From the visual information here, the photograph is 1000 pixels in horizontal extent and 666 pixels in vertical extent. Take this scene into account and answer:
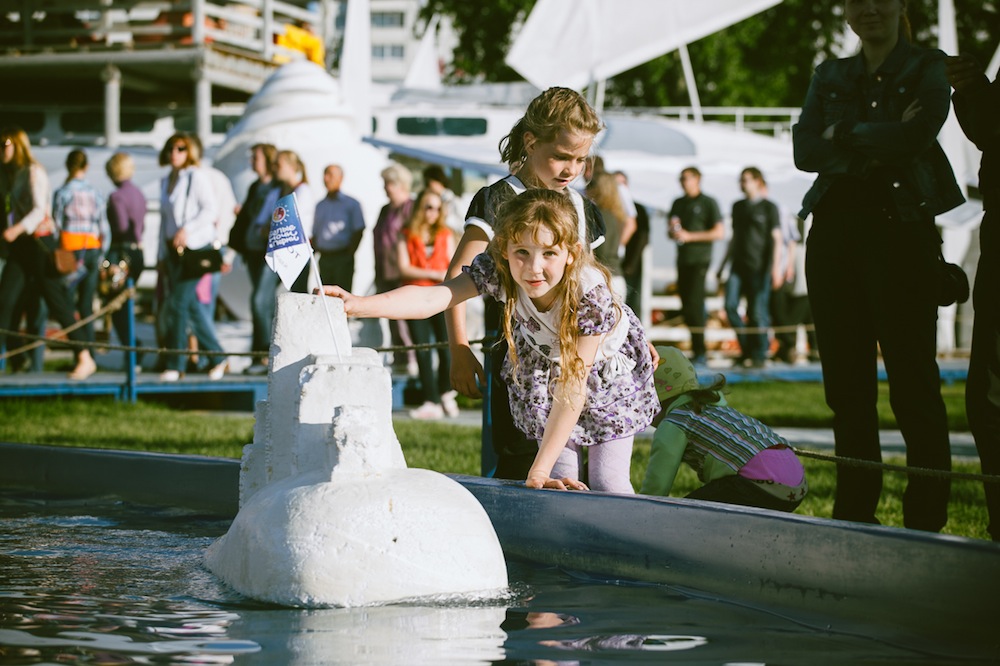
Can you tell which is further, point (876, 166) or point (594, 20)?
point (594, 20)

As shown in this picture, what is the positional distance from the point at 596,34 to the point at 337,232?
7511 mm

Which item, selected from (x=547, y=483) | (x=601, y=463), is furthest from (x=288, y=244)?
(x=601, y=463)

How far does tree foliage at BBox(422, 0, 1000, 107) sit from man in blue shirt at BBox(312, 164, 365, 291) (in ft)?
103

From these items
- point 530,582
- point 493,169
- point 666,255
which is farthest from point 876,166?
point 666,255

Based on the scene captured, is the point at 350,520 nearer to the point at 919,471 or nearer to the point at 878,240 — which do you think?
the point at 919,471

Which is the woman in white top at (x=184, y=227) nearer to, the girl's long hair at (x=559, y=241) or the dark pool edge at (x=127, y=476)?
the dark pool edge at (x=127, y=476)

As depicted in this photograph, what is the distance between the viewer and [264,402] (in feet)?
15.4

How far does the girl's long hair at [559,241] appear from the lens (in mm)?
4664

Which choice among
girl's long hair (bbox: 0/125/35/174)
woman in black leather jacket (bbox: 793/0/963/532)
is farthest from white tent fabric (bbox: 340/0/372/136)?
woman in black leather jacket (bbox: 793/0/963/532)

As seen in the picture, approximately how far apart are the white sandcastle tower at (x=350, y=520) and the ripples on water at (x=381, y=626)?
2.6 inches

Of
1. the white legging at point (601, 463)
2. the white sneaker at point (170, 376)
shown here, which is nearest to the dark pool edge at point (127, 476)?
the white legging at point (601, 463)

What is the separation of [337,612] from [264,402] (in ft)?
3.24

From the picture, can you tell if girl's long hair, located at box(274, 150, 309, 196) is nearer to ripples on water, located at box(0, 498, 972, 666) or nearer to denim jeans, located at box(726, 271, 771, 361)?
denim jeans, located at box(726, 271, 771, 361)

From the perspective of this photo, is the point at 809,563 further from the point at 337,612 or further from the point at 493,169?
the point at 493,169
